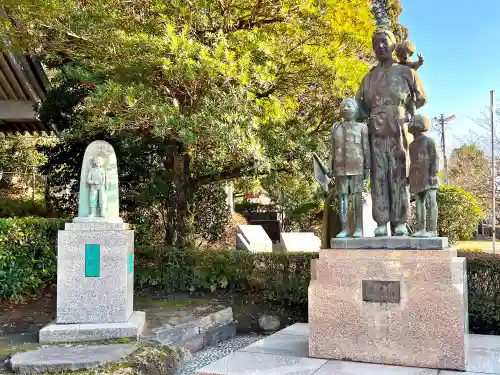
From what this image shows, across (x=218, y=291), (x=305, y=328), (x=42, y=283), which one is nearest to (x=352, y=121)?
(x=305, y=328)

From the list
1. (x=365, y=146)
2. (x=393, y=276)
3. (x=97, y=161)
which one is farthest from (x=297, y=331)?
(x=97, y=161)

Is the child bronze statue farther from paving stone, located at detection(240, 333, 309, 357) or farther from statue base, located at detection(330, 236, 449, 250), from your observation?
paving stone, located at detection(240, 333, 309, 357)

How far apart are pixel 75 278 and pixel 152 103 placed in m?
3.01

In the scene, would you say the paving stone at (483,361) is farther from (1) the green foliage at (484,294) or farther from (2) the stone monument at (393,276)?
(1) the green foliage at (484,294)

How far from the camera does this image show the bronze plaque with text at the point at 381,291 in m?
4.97

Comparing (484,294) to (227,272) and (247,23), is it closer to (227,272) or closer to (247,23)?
(227,272)

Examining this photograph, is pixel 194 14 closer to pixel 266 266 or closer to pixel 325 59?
pixel 325 59

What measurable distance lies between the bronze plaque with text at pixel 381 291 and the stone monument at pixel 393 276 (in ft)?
0.03

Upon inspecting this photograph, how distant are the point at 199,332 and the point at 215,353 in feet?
1.32

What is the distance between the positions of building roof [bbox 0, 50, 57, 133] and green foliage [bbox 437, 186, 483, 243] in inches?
436

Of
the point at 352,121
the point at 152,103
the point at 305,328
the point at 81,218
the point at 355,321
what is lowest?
the point at 305,328

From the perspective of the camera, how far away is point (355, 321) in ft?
16.6

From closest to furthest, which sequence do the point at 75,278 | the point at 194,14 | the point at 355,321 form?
the point at 355,321 → the point at 75,278 → the point at 194,14

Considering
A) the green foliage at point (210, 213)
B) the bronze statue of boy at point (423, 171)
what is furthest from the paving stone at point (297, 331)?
the green foliage at point (210, 213)
